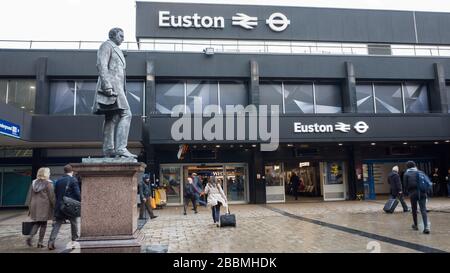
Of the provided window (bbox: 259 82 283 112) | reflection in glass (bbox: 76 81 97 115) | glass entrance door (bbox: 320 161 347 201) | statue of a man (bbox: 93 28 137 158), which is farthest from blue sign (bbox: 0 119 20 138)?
glass entrance door (bbox: 320 161 347 201)

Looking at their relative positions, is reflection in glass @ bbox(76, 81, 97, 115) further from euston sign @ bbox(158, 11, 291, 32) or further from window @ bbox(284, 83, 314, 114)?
window @ bbox(284, 83, 314, 114)

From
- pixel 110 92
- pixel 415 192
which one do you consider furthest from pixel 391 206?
pixel 110 92

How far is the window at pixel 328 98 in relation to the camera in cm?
2089

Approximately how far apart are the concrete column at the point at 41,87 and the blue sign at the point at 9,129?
3.60m

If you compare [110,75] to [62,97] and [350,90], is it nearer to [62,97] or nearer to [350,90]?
[62,97]

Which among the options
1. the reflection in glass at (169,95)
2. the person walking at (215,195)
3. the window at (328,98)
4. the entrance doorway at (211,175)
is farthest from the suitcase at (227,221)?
the window at (328,98)

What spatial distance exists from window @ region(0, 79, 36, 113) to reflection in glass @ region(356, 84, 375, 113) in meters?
17.2

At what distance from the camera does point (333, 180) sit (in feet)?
69.8

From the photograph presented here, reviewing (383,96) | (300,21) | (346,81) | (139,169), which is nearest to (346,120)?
(346,81)

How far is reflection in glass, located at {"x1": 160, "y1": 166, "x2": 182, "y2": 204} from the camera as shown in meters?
20.0

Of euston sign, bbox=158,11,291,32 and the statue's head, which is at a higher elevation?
euston sign, bbox=158,11,291,32

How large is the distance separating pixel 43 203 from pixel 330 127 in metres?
13.4

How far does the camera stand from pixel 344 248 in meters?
7.20
